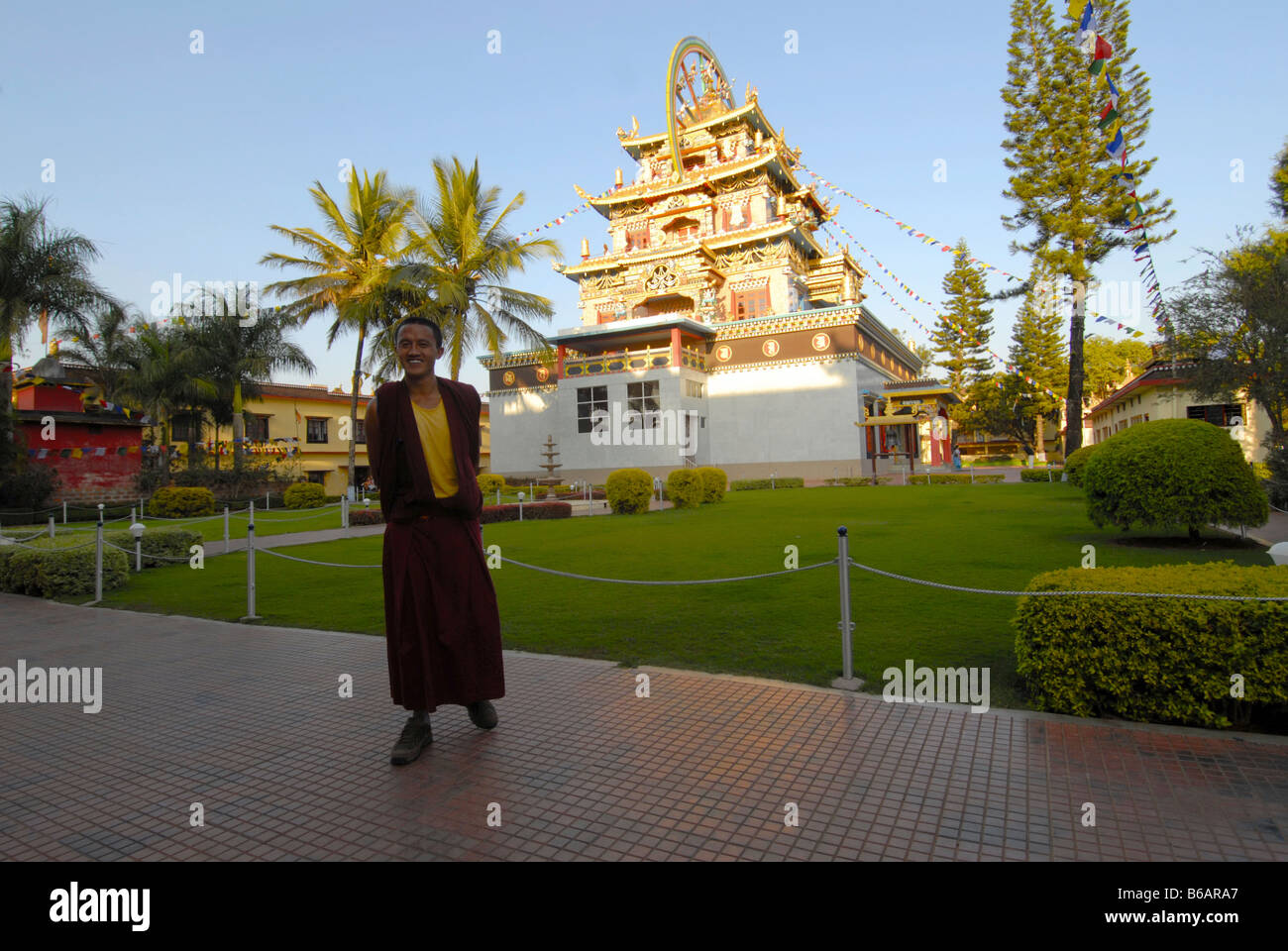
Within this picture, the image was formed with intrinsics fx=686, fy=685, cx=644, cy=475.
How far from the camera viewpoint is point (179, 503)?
68.5ft

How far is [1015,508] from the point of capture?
1512 centimetres

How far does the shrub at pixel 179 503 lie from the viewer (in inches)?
819

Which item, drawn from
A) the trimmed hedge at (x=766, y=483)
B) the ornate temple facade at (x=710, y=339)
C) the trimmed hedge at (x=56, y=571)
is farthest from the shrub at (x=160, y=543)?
the trimmed hedge at (x=766, y=483)

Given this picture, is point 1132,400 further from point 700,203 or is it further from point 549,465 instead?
point 549,465

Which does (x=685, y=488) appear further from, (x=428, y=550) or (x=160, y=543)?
(x=428, y=550)

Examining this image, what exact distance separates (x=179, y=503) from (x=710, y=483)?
1618cm

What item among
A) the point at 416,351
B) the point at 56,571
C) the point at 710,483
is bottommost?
the point at 56,571

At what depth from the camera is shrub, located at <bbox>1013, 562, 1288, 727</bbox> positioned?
3.56m

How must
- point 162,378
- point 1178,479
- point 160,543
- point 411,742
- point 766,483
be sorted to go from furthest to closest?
point 766,483
point 162,378
point 160,543
point 1178,479
point 411,742

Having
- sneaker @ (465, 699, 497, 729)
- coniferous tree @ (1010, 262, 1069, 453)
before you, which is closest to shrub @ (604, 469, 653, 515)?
sneaker @ (465, 699, 497, 729)

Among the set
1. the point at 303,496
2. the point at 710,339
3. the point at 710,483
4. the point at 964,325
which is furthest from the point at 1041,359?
the point at 303,496

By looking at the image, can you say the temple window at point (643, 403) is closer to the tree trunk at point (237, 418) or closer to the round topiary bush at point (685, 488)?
the round topiary bush at point (685, 488)

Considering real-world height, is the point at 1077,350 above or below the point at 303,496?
above

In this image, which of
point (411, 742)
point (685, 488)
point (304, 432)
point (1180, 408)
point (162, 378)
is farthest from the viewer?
point (304, 432)
